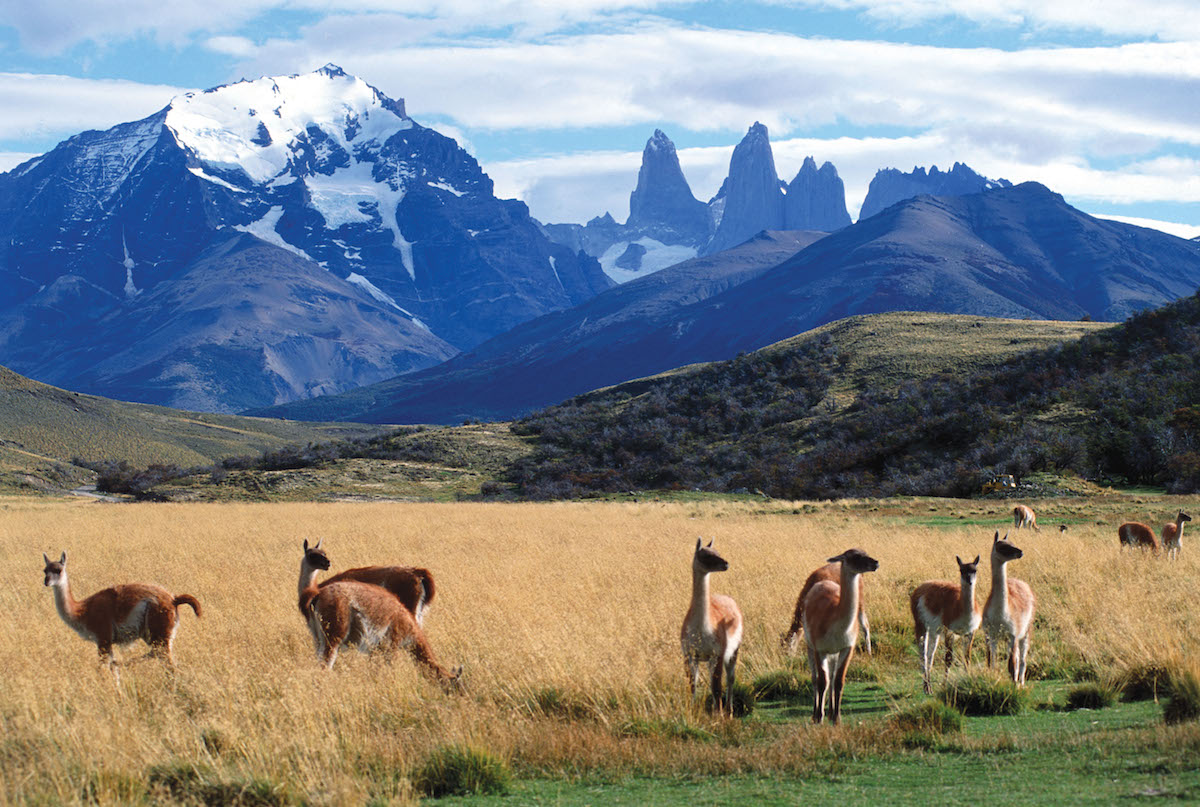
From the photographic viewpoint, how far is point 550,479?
66.7 meters

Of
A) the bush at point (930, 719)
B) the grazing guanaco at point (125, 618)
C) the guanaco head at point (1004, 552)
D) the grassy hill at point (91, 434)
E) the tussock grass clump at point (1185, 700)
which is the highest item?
the grassy hill at point (91, 434)

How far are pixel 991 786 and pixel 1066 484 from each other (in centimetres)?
3659

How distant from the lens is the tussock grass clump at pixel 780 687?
1188 cm

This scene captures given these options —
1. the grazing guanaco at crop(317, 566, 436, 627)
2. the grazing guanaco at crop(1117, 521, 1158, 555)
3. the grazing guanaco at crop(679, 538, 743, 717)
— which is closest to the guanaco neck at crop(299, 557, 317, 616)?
the grazing guanaco at crop(317, 566, 436, 627)

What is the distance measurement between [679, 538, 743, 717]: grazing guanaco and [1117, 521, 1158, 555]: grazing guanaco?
40.9ft

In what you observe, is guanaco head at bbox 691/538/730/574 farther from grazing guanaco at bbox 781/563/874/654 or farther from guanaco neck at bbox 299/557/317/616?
guanaco neck at bbox 299/557/317/616

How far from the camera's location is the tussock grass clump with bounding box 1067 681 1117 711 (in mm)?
10844

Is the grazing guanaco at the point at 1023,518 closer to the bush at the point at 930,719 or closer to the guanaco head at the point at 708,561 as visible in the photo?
the bush at the point at 930,719

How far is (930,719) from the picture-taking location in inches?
387

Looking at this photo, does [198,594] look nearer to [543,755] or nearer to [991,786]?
[543,755]

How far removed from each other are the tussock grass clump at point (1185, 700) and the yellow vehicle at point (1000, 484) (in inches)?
1329

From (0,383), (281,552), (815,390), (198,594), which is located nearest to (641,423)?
(815,390)

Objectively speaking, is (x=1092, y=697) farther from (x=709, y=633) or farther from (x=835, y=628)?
(x=709, y=633)

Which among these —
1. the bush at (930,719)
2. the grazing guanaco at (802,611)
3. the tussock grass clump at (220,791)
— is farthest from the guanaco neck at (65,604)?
the bush at (930,719)
